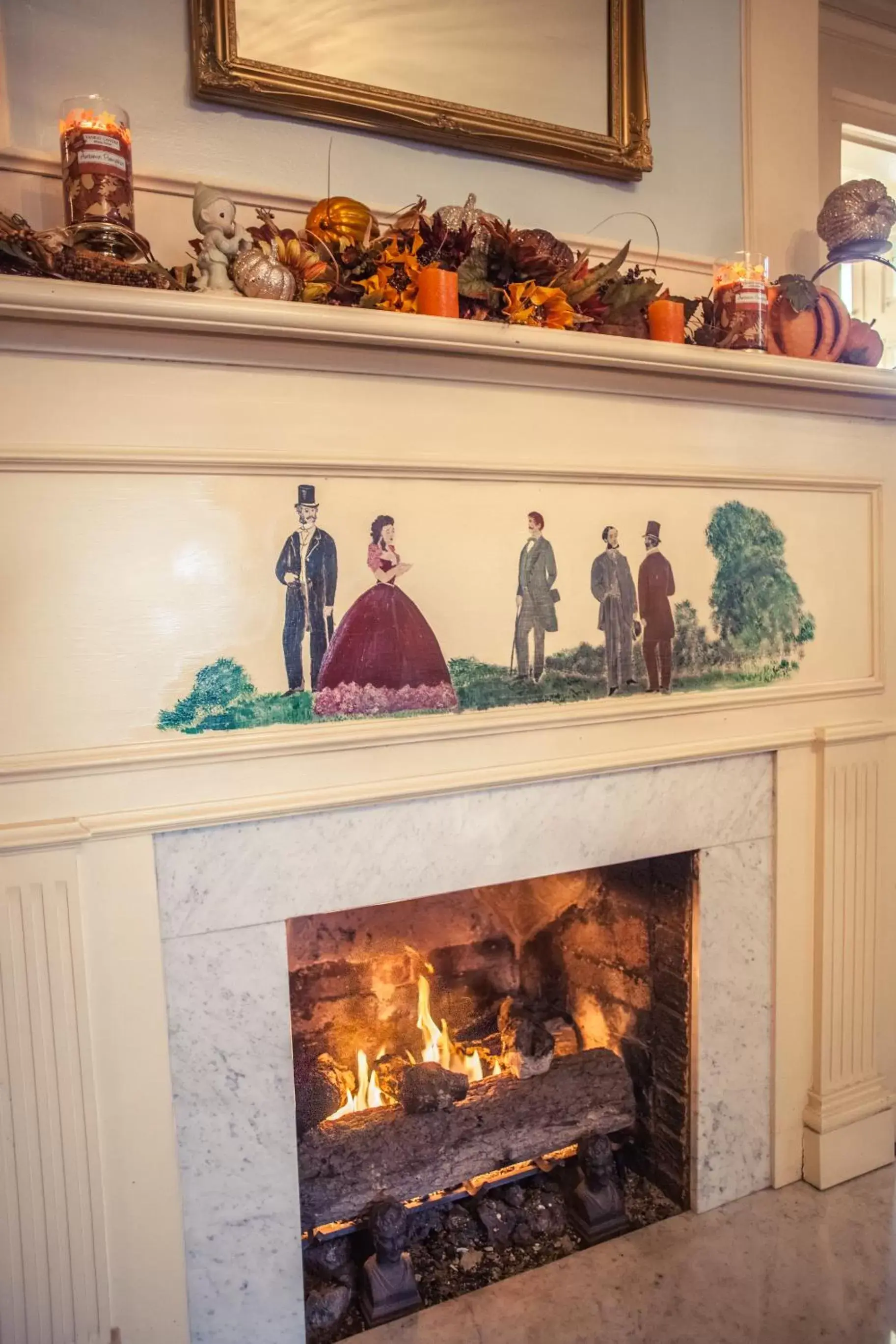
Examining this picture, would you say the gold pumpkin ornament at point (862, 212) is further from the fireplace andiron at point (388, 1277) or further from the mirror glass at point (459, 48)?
the fireplace andiron at point (388, 1277)

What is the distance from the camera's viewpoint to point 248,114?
1613 mm

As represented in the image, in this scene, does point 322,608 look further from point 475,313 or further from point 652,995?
point 652,995

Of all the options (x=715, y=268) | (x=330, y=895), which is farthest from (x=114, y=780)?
(x=715, y=268)

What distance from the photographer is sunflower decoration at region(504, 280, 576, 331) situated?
5.04 feet

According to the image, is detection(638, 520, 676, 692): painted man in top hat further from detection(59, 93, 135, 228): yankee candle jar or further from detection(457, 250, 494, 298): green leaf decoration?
detection(59, 93, 135, 228): yankee candle jar

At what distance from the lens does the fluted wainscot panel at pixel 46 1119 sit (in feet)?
4.33

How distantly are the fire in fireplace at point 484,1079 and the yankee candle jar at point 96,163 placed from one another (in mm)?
1526

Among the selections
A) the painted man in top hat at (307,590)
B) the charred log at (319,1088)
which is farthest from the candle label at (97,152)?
the charred log at (319,1088)

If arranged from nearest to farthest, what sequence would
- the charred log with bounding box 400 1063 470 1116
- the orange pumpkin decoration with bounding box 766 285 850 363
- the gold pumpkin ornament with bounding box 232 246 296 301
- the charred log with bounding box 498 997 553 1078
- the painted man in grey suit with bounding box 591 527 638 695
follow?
the gold pumpkin ornament with bounding box 232 246 296 301 < the painted man in grey suit with bounding box 591 527 638 695 < the orange pumpkin decoration with bounding box 766 285 850 363 < the charred log with bounding box 400 1063 470 1116 < the charred log with bounding box 498 997 553 1078

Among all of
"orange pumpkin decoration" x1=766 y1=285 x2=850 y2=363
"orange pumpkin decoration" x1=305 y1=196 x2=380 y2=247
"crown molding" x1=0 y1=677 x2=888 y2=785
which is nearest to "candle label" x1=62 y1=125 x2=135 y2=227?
"orange pumpkin decoration" x1=305 y1=196 x2=380 y2=247

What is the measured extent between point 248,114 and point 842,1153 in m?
2.75

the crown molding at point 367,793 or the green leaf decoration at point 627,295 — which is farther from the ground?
the green leaf decoration at point 627,295

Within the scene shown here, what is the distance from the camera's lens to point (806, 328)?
6.05 ft

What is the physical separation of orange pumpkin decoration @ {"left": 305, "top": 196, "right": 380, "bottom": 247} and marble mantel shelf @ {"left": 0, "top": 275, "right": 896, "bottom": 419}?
212 millimetres
